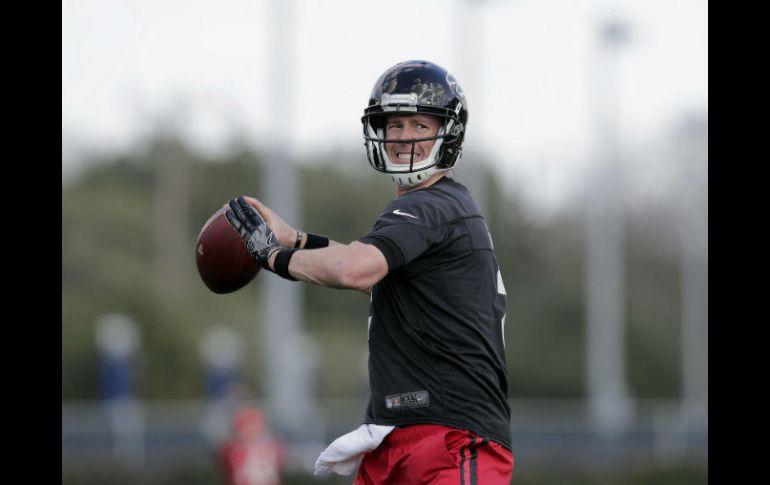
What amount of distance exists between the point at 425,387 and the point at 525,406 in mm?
36563

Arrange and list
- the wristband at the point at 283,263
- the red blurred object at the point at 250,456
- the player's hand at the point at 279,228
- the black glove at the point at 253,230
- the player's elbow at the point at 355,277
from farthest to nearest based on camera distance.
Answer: the red blurred object at the point at 250,456 → the player's hand at the point at 279,228 → the black glove at the point at 253,230 → the wristband at the point at 283,263 → the player's elbow at the point at 355,277

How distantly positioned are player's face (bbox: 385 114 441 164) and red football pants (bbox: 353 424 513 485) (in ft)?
3.62

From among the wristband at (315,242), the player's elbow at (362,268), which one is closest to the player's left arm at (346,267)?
the player's elbow at (362,268)

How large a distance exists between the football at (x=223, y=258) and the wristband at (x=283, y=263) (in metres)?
0.50

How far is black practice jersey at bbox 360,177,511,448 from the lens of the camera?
529 centimetres

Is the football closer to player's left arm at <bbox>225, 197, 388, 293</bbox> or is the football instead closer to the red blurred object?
player's left arm at <bbox>225, 197, 388, 293</bbox>

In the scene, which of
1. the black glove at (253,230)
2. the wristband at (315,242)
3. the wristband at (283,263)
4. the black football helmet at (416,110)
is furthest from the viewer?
the wristband at (315,242)

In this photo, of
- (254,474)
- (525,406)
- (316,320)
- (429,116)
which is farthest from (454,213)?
(316,320)

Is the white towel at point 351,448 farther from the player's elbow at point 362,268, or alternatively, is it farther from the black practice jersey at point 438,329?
the player's elbow at point 362,268

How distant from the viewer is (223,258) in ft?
19.1

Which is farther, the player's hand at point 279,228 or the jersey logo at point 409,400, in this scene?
the player's hand at point 279,228

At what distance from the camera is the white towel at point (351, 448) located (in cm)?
537

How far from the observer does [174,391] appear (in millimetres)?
38219

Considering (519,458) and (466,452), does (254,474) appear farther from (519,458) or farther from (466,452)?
(466,452)
